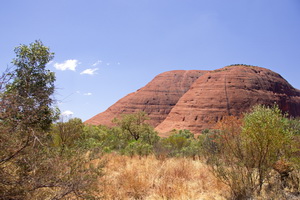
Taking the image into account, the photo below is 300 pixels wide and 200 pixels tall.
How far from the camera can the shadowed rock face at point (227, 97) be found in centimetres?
5528

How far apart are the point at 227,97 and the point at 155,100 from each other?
2688 centimetres

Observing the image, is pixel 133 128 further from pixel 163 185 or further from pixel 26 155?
pixel 26 155

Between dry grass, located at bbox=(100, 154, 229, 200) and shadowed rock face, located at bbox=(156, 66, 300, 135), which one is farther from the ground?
shadowed rock face, located at bbox=(156, 66, 300, 135)

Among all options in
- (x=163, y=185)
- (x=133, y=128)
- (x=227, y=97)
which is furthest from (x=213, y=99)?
(x=163, y=185)

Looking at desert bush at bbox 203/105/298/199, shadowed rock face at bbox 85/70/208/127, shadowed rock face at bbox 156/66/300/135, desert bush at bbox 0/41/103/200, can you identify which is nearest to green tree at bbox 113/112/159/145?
desert bush at bbox 203/105/298/199

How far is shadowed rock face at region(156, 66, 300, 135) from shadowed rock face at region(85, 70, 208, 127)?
34.8ft

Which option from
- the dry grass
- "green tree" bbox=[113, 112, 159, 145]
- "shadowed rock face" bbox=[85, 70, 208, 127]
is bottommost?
the dry grass

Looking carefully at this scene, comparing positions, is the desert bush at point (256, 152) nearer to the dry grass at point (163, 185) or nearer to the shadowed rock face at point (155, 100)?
the dry grass at point (163, 185)

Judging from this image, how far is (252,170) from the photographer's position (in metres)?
6.14

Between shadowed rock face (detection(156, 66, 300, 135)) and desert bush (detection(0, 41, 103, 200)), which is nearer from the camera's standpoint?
desert bush (detection(0, 41, 103, 200))

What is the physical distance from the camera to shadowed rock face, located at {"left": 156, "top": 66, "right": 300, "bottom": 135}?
55.3 m

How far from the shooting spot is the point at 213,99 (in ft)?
190

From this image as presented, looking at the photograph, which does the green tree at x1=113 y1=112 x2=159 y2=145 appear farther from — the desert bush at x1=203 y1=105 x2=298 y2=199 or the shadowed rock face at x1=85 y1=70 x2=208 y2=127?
the shadowed rock face at x1=85 y1=70 x2=208 y2=127

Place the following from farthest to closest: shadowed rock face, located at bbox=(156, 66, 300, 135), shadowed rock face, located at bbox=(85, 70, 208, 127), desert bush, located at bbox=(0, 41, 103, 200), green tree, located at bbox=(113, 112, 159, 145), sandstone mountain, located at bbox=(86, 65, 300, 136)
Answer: shadowed rock face, located at bbox=(85, 70, 208, 127)
sandstone mountain, located at bbox=(86, 65, 300, 136)
shadowed rock face, located at bbox=(156, 66, 300, 135)
green tree, located at bbox=(113, 112, 159, 145)
desert bush, located at bbox=(0, 41, 103, 200)
